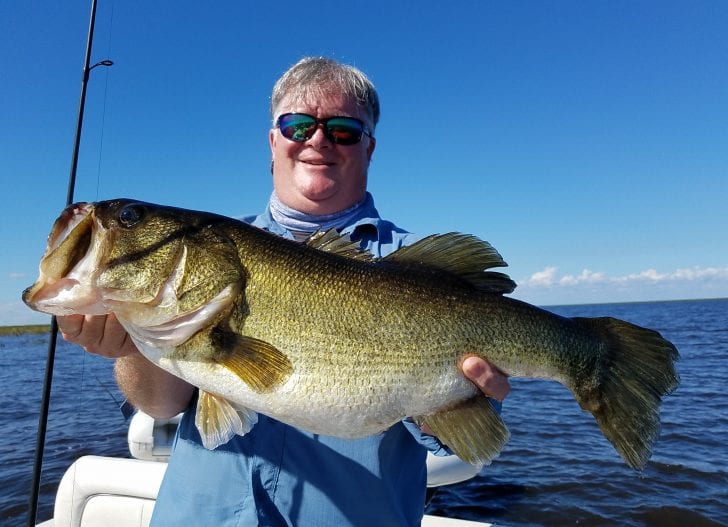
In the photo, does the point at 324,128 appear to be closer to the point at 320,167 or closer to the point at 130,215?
the point at 320,167

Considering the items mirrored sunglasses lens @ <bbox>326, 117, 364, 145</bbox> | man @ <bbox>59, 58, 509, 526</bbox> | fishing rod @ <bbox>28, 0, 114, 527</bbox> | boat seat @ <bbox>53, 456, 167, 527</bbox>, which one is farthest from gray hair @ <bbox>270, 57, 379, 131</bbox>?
boat seat @ <bbox>53, 456, 167, 527</bbox>

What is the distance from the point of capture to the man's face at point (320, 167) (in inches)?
137

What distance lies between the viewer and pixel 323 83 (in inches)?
142

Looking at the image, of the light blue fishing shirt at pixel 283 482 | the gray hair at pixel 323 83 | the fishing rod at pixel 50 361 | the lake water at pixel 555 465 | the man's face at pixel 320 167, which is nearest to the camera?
the light blue fishing shirt at pixel 283 482

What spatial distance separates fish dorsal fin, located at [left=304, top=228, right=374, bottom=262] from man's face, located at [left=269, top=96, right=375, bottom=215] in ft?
3.30

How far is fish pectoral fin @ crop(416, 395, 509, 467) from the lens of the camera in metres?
2.41

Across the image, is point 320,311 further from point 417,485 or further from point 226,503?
point 417,485

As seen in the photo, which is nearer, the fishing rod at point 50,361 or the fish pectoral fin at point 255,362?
the fish pectoral fin at point 255,362

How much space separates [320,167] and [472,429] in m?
1.99

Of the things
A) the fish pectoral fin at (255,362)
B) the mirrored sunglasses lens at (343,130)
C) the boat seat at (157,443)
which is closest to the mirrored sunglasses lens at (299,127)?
the mirrored sunglasses lens at (343,130)

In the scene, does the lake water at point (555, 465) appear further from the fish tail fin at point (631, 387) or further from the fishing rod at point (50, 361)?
the fish tail fin at point (631, 387)

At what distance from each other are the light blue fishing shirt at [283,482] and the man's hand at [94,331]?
24.7 inches

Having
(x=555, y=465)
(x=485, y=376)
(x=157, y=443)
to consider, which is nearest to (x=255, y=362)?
(x=485, y=376)

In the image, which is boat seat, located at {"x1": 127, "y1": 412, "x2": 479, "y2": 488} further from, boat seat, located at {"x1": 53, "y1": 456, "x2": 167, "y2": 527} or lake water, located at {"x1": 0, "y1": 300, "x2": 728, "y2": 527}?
boat seat, located at {"x1": 53, "y1": 456, "x2": 167, "y2": 527}
